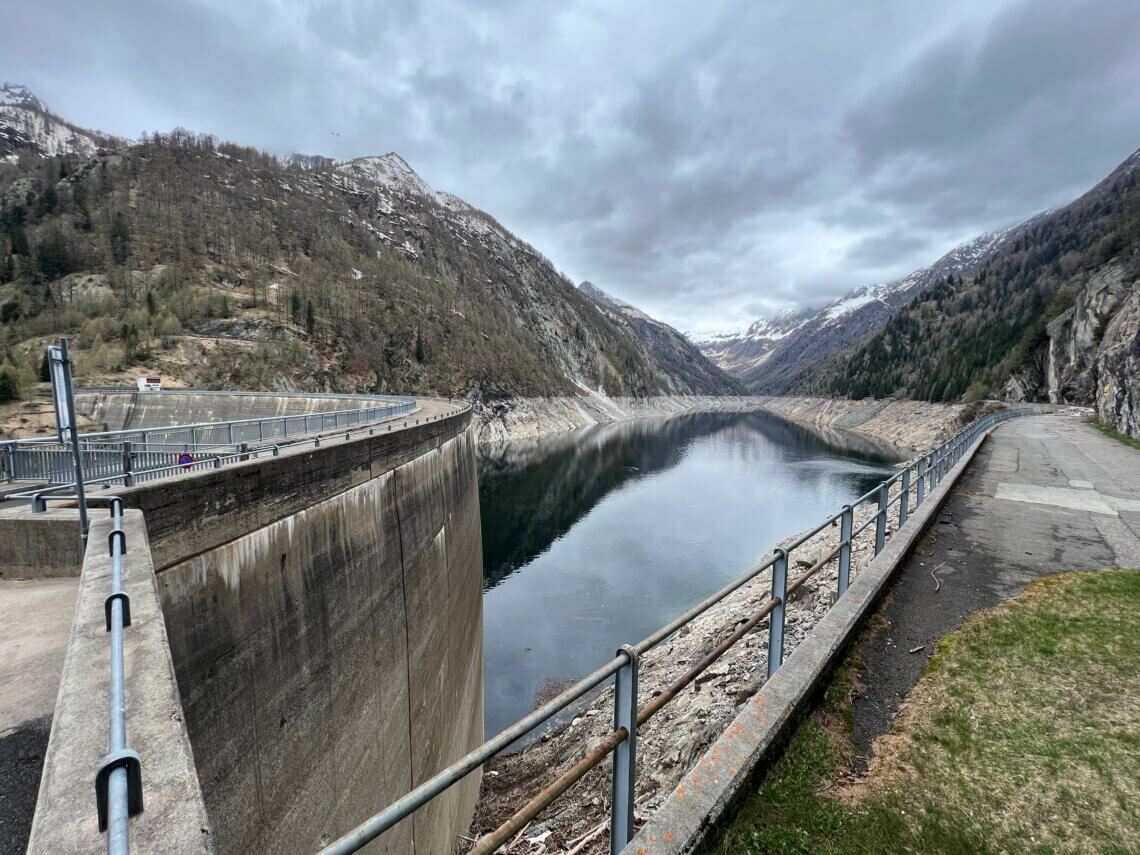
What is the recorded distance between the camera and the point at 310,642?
8695 mm

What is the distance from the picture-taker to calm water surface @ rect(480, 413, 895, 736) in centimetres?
2331

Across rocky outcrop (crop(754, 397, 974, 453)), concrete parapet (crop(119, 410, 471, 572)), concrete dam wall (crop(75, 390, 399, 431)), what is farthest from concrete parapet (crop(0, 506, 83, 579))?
rocky outcrop (crop(754, 397, 974, 453))

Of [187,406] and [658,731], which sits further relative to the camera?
[187,406]

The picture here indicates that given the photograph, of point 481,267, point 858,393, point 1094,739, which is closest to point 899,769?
point 1094,739

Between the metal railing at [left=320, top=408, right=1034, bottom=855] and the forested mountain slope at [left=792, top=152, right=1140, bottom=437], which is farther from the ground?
the forested mountain slope at [left=792, top=152, right=1140, bottom=437]

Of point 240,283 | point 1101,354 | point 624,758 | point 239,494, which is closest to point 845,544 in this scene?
point 624,758

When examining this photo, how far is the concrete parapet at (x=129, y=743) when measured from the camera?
5.88ft

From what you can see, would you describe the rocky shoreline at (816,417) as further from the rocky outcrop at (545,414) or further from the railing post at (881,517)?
the railing post at (881,517)

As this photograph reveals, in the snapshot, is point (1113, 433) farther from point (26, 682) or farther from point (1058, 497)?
point (26, 682)

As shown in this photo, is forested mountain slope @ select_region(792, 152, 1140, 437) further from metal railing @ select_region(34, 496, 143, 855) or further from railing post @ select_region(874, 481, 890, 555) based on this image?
metal railing @ select_region(34, 496, 143, 855)

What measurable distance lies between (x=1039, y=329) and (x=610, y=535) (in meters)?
102

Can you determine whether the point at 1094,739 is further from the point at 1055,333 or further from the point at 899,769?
the point at 1055,333

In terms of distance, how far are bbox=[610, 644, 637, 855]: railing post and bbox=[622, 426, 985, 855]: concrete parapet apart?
187 millimetres

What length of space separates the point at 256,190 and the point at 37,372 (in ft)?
299
